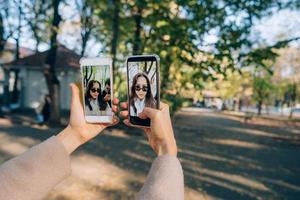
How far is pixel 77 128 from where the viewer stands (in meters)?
2.03

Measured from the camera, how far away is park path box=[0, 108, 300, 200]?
8.52 meters

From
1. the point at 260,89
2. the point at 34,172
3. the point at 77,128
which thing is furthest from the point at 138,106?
the point at 260,89

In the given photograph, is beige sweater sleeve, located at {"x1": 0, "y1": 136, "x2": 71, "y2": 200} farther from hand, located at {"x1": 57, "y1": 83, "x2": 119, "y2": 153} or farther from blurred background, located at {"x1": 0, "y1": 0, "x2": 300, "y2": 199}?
blurred background, located at {"x1": 0, "y1": 0, "x2": 300, "y2": 199}

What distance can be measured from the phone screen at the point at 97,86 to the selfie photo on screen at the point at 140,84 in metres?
0.16

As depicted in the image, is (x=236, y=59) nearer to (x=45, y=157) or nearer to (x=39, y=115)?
(x=45, y=157)

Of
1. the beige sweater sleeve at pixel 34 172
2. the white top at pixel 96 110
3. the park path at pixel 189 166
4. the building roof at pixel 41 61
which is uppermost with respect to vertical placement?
the building roof at pixel 41 61

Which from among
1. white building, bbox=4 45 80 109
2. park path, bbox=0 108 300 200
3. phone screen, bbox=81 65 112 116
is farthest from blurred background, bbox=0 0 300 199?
white building, bbox=4 45 80 109

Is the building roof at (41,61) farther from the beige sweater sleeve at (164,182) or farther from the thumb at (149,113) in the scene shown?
the beige sweater sleeve at (164,182)

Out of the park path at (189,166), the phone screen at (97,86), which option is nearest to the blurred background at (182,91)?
the park path at (189,166)

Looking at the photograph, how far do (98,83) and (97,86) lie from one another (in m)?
0.02

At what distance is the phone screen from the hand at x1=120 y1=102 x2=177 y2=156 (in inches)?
15.8

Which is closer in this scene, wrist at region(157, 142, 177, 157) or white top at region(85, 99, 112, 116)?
wrist at region(157, 142, 177, 157)

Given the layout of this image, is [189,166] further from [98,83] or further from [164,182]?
[164,182]

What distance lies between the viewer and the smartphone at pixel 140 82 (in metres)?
2.10
